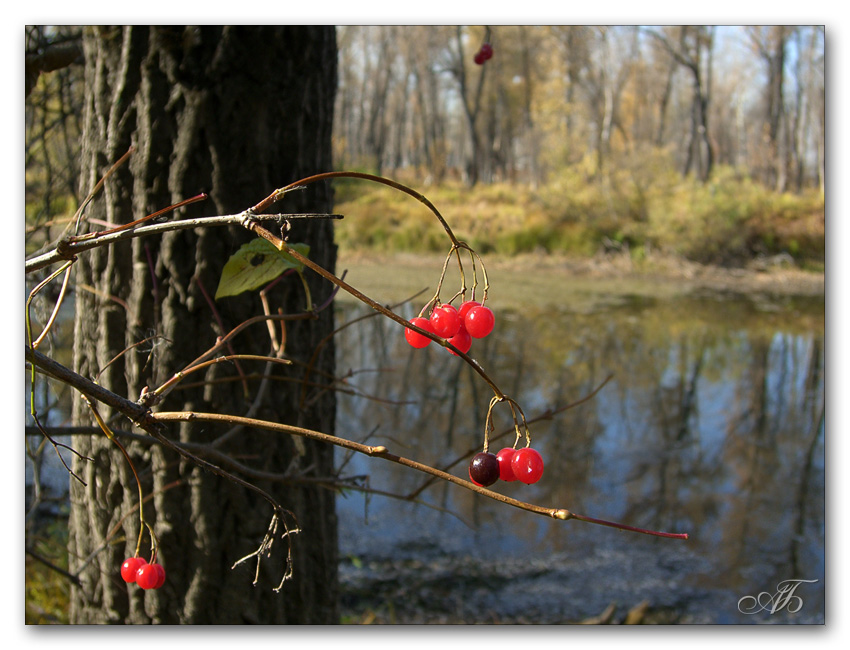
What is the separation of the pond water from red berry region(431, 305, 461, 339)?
4.66ft

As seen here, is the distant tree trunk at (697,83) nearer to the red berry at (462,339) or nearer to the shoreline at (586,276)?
the shoreline at (586,276)

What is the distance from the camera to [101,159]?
882 millimetres

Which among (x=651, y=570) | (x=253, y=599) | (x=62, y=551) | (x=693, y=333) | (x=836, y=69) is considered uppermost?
(x=836, y=69)

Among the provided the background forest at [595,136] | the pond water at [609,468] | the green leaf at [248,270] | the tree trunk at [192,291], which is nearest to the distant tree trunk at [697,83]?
the background forest at [595,136]

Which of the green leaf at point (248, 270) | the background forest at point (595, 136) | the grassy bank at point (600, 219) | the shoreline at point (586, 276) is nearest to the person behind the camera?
the green leaf at point (248, 270)

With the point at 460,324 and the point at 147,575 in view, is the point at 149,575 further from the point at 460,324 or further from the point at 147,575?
the point at 460,324

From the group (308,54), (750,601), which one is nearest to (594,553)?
(750,601)

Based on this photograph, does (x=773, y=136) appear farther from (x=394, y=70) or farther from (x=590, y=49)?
(x=394, y=70)

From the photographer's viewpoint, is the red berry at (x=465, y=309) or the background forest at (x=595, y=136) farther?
the background forest at (x=595, y=136)

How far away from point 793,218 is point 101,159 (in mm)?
3063

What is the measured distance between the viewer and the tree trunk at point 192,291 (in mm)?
851
